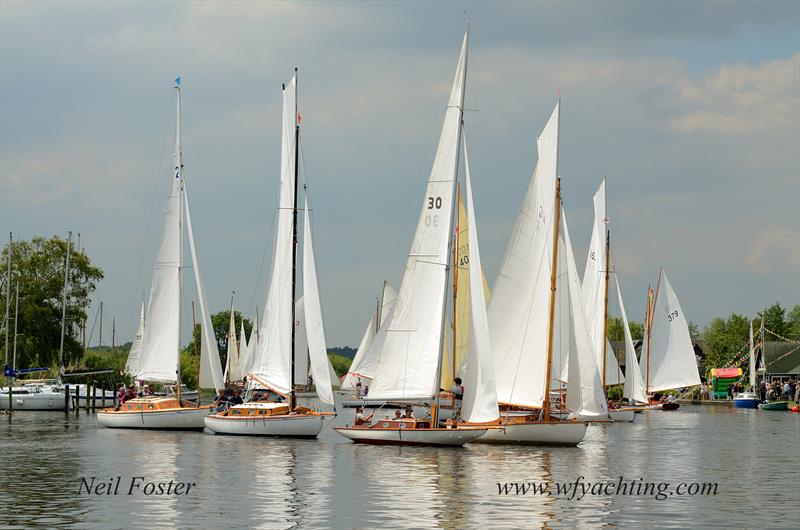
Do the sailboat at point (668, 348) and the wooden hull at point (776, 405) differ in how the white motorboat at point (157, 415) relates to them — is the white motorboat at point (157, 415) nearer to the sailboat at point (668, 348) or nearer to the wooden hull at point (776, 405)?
the sailboat at point (668, 348)

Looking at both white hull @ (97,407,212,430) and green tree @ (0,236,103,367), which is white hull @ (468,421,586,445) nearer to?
white hull @ (97,407,212,430)

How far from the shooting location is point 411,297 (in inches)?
1772

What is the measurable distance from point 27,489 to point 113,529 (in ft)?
27.4

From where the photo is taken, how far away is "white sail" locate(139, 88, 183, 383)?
60219mm

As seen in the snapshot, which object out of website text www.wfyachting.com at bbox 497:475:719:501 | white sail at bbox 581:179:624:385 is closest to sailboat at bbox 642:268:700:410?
white sail at bbox 581:179:624:385

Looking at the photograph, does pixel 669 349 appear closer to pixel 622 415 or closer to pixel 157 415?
pixel 622 415

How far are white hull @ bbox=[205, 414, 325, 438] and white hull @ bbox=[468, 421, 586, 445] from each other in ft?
28.7

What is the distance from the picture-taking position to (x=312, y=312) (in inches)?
2080

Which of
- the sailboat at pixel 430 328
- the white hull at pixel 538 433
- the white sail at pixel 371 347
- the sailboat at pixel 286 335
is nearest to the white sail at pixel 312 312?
the sailboat at pixel 286 335

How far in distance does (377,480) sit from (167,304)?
95.9ft

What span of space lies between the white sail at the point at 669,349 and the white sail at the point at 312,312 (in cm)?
3907

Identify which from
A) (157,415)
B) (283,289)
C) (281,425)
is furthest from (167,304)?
(281,425)

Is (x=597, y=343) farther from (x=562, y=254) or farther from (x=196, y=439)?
(x=196, y=439)

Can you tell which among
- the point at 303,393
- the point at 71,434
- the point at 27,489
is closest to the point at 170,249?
the point at 71,434
